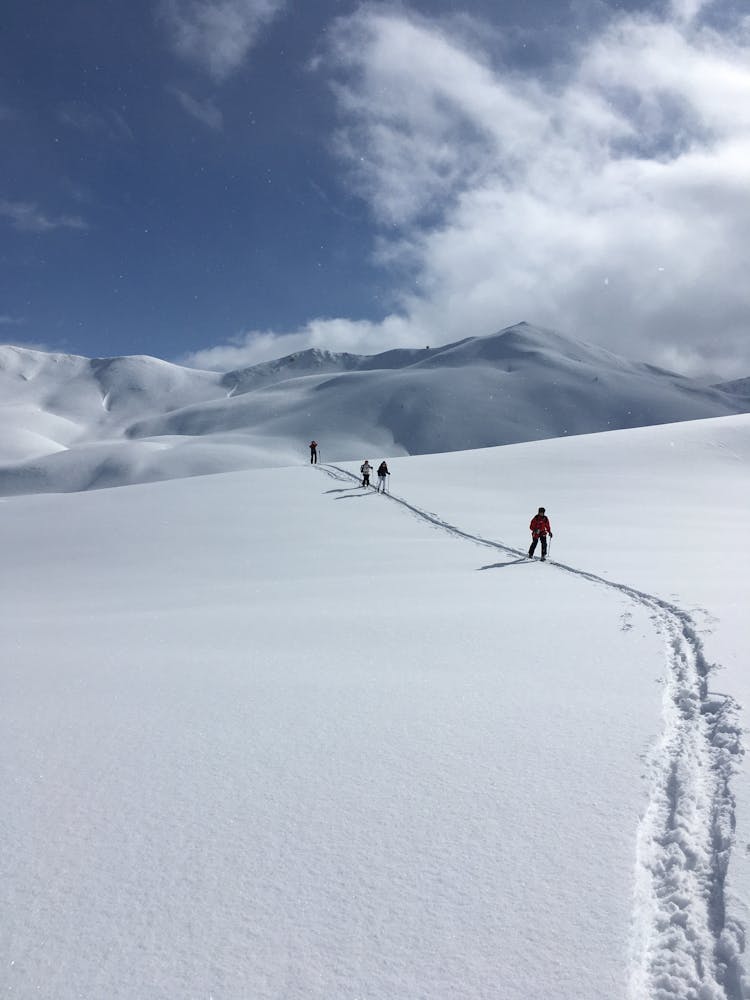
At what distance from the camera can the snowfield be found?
10.8 ft

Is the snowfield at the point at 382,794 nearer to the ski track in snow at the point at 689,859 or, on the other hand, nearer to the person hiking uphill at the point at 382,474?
the ski track in snow at the point at 689,859

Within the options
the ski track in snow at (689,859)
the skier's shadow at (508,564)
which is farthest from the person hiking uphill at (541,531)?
the ski track in snow at (689,859)

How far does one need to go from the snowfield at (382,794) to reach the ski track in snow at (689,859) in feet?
0.05

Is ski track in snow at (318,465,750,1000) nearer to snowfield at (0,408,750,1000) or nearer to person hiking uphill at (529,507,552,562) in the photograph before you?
snowfield at (0,408,750,1000)

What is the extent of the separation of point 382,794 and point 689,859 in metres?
2.06

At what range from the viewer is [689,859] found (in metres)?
4.07

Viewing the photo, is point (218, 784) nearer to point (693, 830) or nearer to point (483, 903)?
point (483, 903)

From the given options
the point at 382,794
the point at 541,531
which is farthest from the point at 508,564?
the point at 382,794

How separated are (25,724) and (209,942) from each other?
389 centimetres

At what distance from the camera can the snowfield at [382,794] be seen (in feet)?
10.8

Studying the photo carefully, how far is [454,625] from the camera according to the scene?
955 centimetres

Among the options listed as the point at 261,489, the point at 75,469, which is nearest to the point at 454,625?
the point at 261,489

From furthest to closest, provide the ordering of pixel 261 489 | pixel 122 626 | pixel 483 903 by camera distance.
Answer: pixel 261 489 → pixel 122 626 → pixel 483 903

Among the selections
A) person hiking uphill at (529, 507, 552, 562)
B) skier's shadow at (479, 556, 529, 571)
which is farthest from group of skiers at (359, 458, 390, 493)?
skier's shadow at (479, 556, 529, 571)
